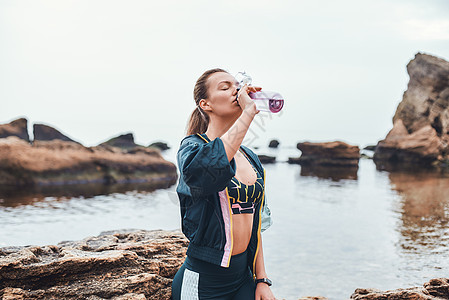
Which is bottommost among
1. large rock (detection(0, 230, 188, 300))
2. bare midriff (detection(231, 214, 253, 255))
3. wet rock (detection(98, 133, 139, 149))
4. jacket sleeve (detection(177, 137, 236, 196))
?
wet rock (detection(98, 133, 139, 149))

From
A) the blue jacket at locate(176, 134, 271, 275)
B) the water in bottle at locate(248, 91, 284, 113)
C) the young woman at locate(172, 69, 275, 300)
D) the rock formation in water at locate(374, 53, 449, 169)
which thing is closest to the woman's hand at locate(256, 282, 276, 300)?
the young woman at locate(172, 69, 275, 300)

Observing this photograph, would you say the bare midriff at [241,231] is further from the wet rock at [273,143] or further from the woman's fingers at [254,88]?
the wet rock at [273,143]

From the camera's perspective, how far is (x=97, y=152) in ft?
62.4

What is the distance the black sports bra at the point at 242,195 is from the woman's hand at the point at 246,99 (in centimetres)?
40

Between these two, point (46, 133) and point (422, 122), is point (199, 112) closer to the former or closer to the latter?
point (46, 133)

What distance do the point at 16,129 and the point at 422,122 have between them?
3143 centimetres

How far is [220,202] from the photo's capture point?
217 cm

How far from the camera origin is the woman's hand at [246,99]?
6.86ft

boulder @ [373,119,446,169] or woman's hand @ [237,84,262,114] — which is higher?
woman's hand @ [237,84,262,114]

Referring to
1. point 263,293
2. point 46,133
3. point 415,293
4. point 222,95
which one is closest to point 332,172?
point 46,133

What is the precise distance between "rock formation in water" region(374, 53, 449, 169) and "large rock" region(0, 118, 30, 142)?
23982mm

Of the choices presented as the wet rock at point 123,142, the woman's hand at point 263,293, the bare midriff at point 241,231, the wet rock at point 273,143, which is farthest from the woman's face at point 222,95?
the wet rock at point 273,143

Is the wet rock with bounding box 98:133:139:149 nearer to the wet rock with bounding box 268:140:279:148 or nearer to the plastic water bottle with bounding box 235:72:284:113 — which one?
the plastic water bottle with bounding box 235:72:284:113

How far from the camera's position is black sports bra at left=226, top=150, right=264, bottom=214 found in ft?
7.25
